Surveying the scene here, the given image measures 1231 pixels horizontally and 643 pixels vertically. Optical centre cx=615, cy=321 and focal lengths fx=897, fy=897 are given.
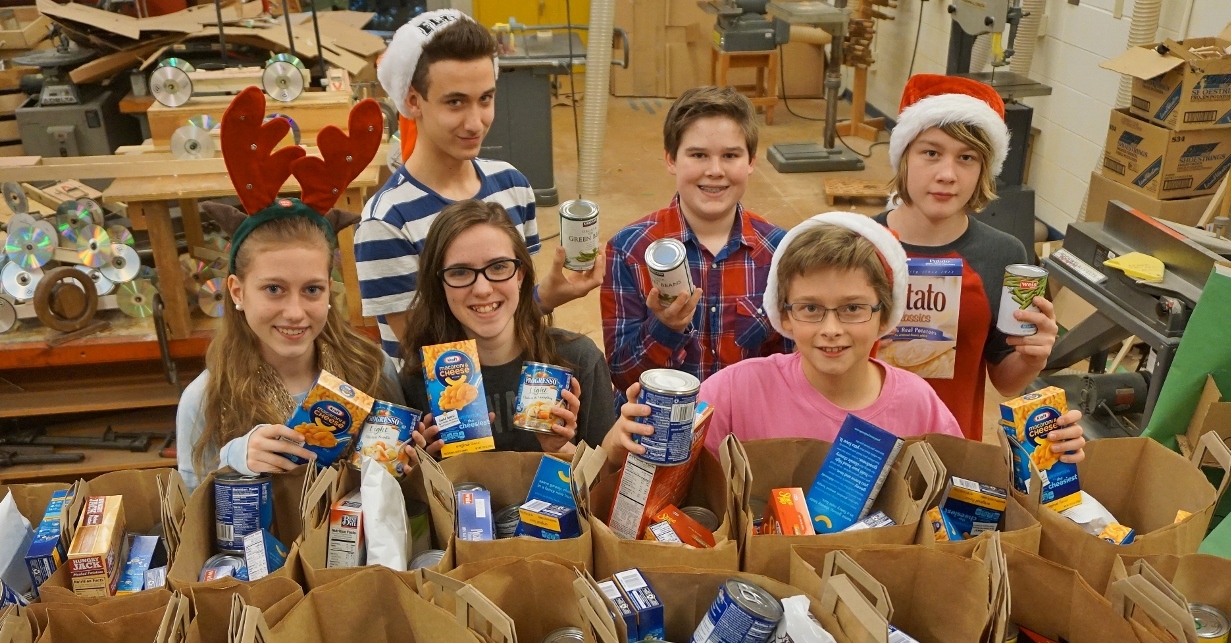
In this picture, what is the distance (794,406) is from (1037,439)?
0.44m

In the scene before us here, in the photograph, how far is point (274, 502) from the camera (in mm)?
1445

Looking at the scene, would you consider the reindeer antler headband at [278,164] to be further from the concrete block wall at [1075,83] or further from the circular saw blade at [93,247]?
the concrete block wall at [1075,83]

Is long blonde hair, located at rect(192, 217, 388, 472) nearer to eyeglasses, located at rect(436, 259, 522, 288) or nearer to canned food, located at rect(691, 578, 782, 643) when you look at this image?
eyeglasses, located at rect(436, 259, 522, 288)

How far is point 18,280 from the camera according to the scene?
2939 mm

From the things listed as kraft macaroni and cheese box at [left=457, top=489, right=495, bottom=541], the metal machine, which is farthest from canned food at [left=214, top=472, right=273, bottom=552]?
the metal machine

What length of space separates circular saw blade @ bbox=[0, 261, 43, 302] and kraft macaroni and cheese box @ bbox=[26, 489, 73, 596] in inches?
76.0

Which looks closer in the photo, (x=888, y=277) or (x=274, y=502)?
(x=274, y=502)

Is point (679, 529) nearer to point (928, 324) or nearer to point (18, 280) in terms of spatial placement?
point (928, 324)

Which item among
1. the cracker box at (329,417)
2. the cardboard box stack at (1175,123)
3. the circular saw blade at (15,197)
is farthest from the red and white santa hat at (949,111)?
the circular saw blade at (15,197)

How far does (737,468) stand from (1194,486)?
708 mm

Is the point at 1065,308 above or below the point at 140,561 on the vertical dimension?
below

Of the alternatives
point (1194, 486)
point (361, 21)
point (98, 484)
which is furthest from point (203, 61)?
point (1194, 486)

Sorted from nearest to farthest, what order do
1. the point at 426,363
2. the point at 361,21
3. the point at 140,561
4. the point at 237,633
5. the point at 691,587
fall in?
the point at 237,633
the point at 691,587
the point at 140,561
the point at 426,363
the point at 361,21

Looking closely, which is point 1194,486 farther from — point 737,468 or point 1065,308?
point 1065,308
